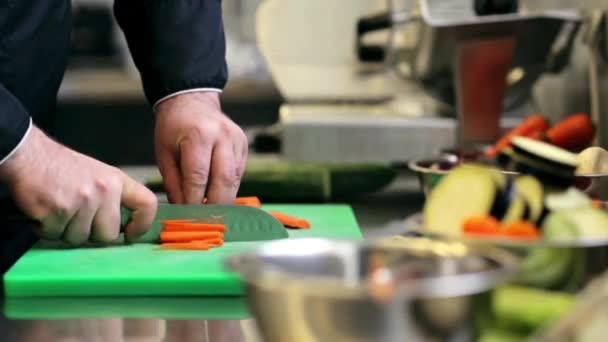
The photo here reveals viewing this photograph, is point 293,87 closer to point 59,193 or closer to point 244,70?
point 244,70

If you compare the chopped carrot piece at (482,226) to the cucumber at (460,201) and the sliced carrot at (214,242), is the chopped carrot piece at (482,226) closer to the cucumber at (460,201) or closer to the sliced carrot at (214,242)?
the cucumber at (460,201)

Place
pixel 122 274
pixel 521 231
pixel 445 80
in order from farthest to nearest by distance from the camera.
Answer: pixel 445 80 < pixel 122 274 < pixel 521 231

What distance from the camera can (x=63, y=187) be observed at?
95cm

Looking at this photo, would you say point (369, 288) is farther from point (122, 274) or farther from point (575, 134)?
point (575, 134)

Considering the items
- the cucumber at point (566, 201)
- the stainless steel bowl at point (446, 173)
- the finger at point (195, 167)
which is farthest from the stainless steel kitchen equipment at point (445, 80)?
the cucumber at point (566, 201)

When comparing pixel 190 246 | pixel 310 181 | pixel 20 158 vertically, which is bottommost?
pixel 310 181

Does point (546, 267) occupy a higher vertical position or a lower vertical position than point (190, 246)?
higher

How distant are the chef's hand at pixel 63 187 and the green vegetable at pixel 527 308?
0.49 metres

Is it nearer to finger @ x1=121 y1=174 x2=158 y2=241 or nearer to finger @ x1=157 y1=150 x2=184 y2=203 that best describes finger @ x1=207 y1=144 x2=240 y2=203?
finger @ x1=157 y1=150 x2=184 y2=203

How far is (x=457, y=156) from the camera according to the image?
1277 millimetres

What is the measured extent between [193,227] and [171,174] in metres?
0.19

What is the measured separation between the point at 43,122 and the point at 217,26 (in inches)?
9.7

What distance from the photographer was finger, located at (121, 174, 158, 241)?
0.98m

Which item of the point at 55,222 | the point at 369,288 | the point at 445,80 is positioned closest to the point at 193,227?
the point at 55,222
